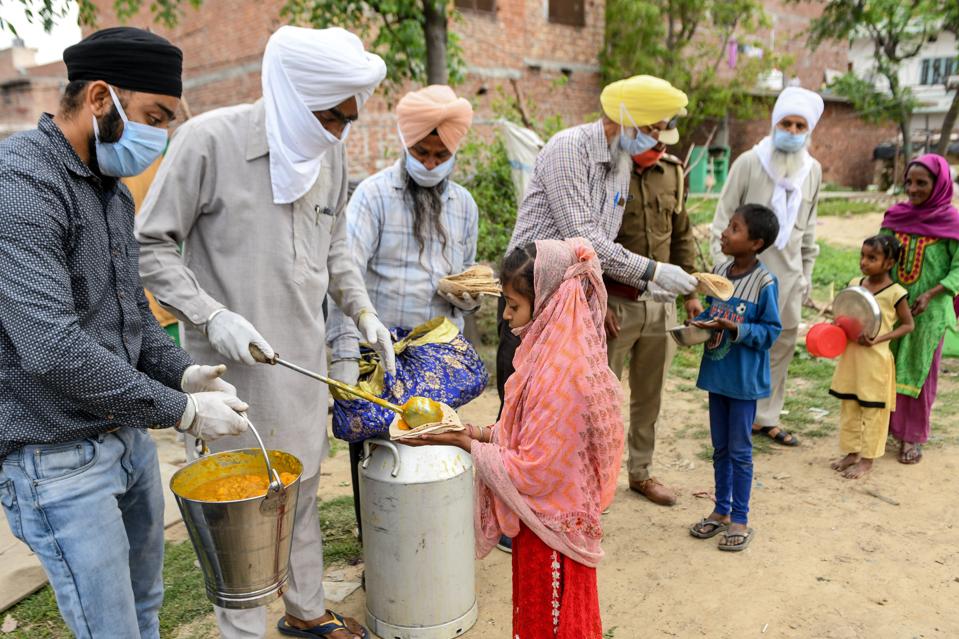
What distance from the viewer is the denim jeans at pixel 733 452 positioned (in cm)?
363

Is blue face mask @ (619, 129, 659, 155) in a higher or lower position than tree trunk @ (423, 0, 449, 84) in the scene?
lower

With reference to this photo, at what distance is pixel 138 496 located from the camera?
2.11m

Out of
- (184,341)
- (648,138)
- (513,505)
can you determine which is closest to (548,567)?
(513,505)

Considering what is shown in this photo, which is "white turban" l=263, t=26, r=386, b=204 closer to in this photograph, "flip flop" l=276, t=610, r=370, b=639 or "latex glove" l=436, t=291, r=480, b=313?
"latex glove" l=436, t=291, r=480, b=313

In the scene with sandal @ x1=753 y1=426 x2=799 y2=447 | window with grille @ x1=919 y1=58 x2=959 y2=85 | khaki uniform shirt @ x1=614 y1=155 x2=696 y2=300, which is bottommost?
sandal @ x1=753 y1=426 x2=799 y2=447

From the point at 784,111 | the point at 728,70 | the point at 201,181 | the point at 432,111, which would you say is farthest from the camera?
the point at 728,70

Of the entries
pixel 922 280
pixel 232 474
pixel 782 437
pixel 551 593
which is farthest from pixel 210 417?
pixel 922 280

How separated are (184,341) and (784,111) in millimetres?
3936

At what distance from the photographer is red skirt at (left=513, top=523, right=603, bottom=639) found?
2184mm

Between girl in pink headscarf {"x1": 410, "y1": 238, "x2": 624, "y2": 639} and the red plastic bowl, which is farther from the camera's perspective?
the red plastic bowl

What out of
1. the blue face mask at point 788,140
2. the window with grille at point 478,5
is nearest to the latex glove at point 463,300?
the blue face mask at point 788,140

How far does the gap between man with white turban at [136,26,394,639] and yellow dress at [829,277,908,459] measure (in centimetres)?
355

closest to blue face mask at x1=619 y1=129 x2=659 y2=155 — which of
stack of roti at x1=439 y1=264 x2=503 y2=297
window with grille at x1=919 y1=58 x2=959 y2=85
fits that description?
stack of roti at x1=439 y1=264 x2=503 y2=297

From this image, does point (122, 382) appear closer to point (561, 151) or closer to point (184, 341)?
point (184, 341)
